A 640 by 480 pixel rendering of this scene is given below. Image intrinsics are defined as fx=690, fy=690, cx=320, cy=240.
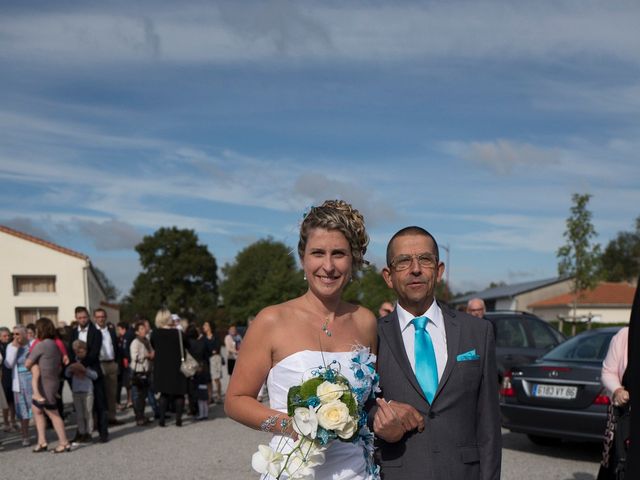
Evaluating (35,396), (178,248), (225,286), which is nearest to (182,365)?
(35,396)

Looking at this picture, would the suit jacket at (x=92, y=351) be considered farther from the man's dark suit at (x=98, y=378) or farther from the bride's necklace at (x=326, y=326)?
the bride's necklace at (x=326, y=326)

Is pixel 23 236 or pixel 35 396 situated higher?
pixel 23 236

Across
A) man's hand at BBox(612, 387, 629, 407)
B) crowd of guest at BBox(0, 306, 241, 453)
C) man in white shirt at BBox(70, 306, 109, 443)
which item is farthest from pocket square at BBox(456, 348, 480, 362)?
man in white shirt at BBox(70, 306, 109, 443)

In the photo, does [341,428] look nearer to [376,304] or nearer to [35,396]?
[35,396]

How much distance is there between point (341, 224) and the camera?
3227 millimetres

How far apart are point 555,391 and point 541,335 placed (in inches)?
171

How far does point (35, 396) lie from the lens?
33.1ft

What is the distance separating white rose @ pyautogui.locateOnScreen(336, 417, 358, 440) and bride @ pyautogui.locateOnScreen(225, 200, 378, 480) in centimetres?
28

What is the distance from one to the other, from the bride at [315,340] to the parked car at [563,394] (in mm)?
5874

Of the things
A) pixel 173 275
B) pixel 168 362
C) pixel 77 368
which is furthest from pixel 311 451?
pixel 173 275

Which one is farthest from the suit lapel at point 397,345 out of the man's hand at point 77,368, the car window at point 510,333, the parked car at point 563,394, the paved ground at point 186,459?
the car window at point 510,333

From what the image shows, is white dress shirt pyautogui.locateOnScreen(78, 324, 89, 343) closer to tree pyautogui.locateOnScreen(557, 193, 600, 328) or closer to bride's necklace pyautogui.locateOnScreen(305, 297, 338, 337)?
bride's necklace pyautogui.locateOnScreen(305, 297, 338, 337)

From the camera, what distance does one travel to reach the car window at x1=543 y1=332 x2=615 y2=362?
9.04m

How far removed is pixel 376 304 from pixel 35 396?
6458 centimetres
